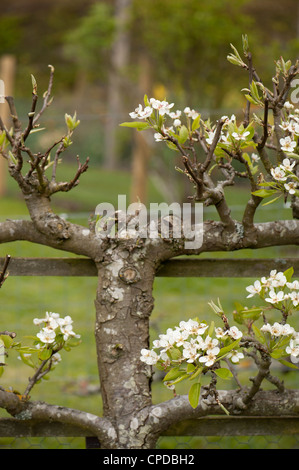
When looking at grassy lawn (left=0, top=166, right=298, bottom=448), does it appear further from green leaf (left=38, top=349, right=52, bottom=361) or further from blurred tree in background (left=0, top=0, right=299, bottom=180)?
blurred tree in background (left=0, top=0, right=299, bottom=180)

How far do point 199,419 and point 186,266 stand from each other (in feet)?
1.60

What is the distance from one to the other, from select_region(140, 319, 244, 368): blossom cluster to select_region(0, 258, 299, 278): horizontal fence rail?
1.32ft

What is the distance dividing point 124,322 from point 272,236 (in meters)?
0.53

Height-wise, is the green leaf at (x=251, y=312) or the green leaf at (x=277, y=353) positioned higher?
the green leaf at (x=251, y=312)

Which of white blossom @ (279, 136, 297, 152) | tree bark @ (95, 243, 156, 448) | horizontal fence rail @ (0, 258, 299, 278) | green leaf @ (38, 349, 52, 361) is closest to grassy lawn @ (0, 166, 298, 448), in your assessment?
horizontal fence rail @ (0, 258, 299, 278)

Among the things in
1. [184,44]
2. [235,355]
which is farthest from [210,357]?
[184,44]

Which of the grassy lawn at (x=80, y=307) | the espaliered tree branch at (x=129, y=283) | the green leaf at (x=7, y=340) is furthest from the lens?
the grassy lawn at (x=80, y=307)

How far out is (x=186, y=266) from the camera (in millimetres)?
1973

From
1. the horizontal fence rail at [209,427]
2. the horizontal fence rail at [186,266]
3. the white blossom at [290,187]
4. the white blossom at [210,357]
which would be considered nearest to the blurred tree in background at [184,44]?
the horizontal fence rail at [186,266]

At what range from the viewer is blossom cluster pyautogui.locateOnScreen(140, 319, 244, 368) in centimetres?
147

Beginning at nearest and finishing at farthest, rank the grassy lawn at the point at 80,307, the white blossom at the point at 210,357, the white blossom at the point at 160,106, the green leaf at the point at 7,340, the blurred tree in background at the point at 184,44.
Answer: the white blossom at the point at 210,357
the white blossom at the point at 160,106
the green leaf at the point at 7,340
the grassy lawn at the point at 80,307
the blurred tree in background at the point at 184,44

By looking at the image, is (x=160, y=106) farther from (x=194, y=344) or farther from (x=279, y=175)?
(x=194, y=344)

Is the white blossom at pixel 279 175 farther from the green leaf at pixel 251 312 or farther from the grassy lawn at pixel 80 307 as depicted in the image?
the grassy lawn at pixel 80 307

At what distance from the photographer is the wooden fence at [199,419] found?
1.94 meters
